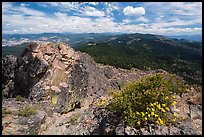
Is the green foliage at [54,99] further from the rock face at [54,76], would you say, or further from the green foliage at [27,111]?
the green foliage at [27,111]

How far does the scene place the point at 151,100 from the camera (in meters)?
9.71

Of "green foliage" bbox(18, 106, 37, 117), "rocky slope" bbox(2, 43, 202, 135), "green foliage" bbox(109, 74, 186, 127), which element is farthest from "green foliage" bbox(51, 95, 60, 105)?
"green foliage" bbox(109, 74, 186, 127)

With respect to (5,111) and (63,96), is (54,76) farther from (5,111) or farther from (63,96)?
(5,111)

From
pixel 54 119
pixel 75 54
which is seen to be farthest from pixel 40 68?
pixel 54 119

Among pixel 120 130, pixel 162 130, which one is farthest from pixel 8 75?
pixel 162 130

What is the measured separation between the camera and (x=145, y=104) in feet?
31.7

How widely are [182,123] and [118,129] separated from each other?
2336 mm

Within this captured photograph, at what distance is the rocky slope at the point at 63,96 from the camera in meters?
10.6

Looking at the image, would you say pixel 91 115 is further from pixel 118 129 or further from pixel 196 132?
pixel 196 132

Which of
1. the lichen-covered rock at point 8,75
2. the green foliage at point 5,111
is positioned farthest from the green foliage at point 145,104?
the lichen-covered rock at point 8,75

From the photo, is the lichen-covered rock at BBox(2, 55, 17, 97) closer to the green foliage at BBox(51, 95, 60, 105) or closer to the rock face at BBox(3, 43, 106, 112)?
the rock face at BBox(3, 43, 106, 112)

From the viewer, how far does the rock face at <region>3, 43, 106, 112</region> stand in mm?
17989

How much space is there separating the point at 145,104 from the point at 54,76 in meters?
11.2

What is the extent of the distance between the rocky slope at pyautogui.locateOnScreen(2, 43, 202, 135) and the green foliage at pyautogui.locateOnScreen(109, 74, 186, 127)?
343 mm
